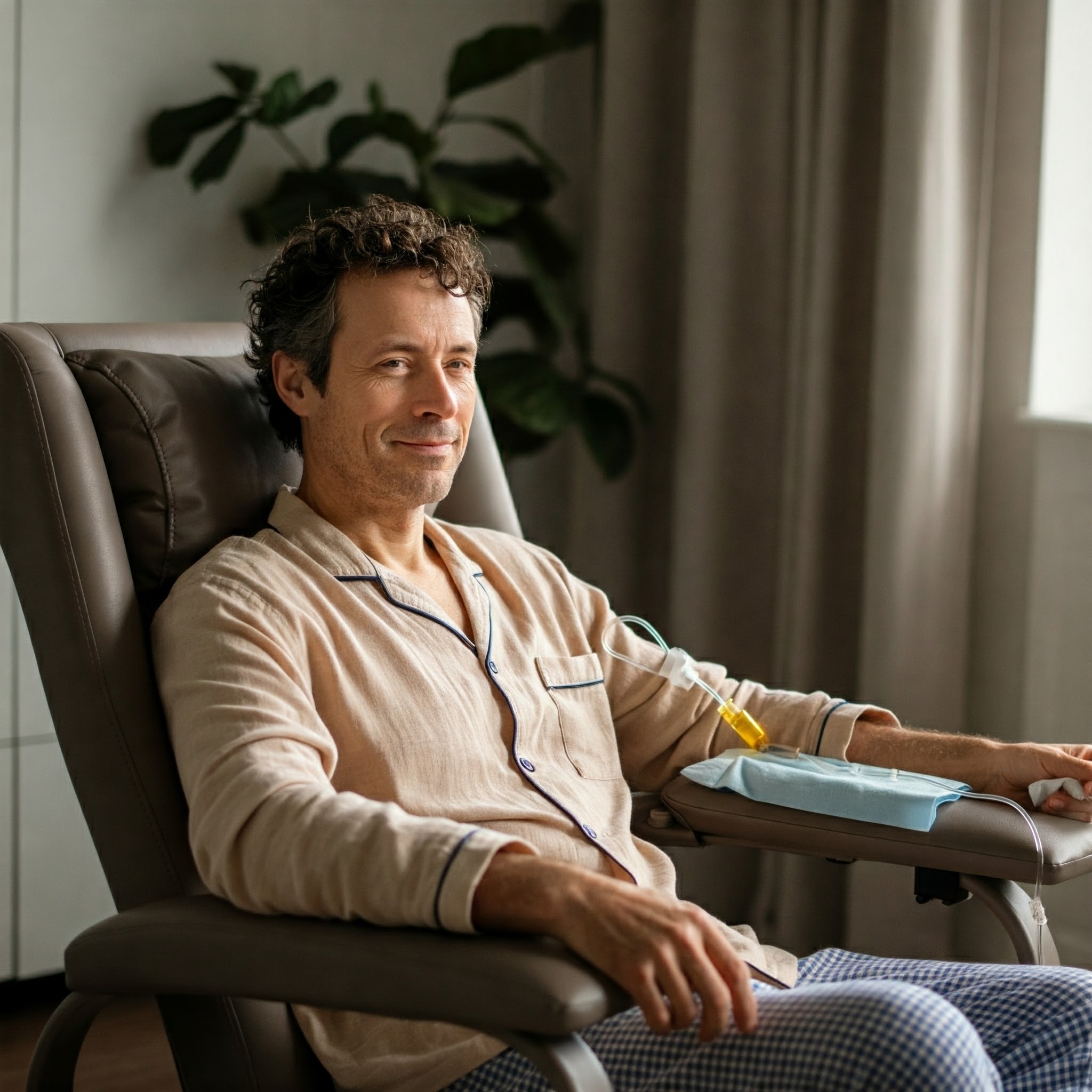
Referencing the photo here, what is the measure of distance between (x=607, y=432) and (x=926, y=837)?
1.45 m

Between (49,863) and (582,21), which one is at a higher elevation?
(582,21)

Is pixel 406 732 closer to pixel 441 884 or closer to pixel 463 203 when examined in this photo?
pixel 441 884

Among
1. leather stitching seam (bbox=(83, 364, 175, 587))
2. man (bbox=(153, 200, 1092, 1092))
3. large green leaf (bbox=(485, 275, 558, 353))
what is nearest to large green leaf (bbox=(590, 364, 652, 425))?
large green leaf (bbox=(485, 275, 558, 353))

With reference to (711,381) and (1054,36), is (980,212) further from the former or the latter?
(711,381)

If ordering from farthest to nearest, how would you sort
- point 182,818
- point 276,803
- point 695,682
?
point 695,682
point 182,818
point 276,803

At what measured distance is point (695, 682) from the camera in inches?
68.0

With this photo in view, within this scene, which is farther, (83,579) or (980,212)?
(980,212)

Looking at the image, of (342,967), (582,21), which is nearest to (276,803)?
(342,967)

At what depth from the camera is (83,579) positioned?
1.35 meters

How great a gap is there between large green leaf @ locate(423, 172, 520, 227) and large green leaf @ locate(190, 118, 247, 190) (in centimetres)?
34

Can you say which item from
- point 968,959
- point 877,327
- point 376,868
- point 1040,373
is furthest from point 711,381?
point 376,868

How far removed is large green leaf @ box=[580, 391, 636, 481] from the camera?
9.09 ft

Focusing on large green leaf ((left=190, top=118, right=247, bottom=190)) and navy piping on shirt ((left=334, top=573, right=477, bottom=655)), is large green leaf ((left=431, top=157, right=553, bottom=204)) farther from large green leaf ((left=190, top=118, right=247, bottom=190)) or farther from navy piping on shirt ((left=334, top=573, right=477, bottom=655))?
navy piping on shirt ((left=334, top=573, right=477, bottom=655))

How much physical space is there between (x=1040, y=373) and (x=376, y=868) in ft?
5.39
